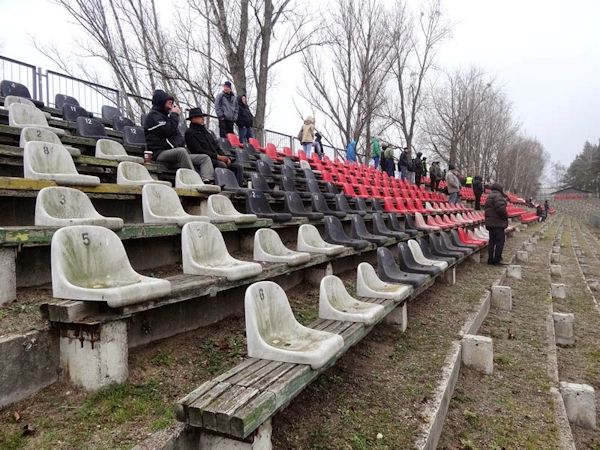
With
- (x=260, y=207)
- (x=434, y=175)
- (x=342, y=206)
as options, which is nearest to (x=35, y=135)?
(x=260, y=207)

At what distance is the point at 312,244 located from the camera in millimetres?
4934

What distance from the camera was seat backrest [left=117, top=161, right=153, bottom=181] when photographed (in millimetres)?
4440

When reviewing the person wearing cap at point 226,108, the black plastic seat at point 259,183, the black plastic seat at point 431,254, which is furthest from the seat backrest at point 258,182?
the person wearing cap at point 226,108

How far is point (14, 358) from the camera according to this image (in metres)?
1.92

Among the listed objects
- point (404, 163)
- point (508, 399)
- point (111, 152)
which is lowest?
point (508, 399)

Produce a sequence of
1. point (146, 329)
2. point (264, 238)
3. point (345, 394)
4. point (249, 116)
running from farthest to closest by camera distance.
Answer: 1. point (249, 116)
2. point (264, 238)
3. point (345, 394)
4. point (146, 329)

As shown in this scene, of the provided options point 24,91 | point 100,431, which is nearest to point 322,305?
point 100,431

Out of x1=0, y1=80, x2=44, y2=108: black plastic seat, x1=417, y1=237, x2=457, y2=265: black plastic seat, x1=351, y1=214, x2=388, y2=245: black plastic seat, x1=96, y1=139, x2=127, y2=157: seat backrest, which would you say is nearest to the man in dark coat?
x1=417, y1=237, x2=457, y2=265: black plastic seat

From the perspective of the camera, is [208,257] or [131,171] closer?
[208,257]

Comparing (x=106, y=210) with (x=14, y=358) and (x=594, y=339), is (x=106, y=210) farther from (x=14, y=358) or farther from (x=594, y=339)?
(x=594, y=339)

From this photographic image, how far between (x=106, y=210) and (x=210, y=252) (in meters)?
1.40

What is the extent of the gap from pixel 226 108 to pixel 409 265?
655 centimetres

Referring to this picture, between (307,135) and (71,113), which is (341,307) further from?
(307,135)

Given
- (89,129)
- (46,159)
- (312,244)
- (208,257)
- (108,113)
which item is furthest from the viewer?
(108,113)
